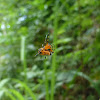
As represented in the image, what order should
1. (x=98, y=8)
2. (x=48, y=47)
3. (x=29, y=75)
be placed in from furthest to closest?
(x=98, y=8) → (x=29, y=75) → (x=48, y=47)

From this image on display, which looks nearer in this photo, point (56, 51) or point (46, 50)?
point (46, 50)

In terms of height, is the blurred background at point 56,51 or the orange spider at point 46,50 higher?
the blurred background at point 56,51

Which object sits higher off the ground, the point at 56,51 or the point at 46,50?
the point at 56,51

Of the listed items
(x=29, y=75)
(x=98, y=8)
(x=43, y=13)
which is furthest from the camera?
(x=43, y=13)

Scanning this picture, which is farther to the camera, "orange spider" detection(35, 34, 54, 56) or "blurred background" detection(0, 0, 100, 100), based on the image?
"blurred background" detection(0, 0, 100, 100)

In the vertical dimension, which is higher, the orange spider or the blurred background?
the blurred background

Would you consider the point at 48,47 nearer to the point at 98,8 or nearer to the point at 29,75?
the point at 29,75

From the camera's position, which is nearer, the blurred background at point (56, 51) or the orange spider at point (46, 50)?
the orange spider at point (46, 50)

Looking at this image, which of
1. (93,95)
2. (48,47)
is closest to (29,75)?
(48,47)
